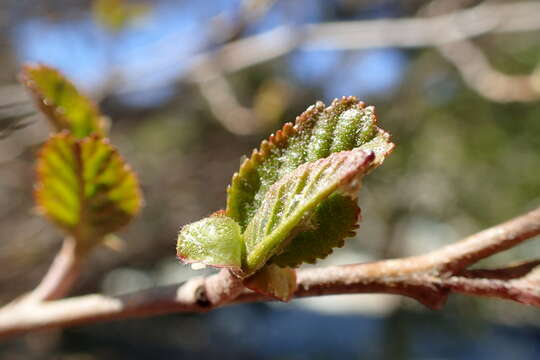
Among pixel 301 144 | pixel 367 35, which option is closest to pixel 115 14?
pixel 367 35

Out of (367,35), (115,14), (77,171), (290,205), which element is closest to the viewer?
(290,205)

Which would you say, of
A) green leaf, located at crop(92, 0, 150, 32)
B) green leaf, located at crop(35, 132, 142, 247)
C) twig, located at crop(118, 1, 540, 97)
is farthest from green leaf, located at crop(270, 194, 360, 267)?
twig, located at crop(118, 1, 540, 97)

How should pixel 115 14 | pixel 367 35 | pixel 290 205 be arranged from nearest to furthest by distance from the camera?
pixel 290 205 → pixel 115 14 → pixel 367 35

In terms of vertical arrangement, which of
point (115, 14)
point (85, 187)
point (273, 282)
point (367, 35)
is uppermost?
point (367, 35)

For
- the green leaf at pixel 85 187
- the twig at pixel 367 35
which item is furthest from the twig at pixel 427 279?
the twig at pixel 367 35

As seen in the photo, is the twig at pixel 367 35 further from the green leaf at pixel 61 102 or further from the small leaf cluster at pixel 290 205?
the small leaf cluster at pixel 290 205

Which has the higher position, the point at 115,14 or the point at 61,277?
the point at 115,14

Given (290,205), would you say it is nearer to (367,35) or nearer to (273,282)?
(273,282)

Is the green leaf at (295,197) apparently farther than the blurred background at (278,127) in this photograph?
No
